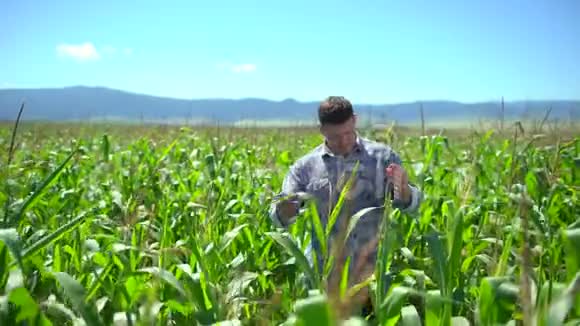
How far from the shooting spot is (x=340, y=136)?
267cm

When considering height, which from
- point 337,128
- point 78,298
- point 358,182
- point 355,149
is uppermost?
point 337,128

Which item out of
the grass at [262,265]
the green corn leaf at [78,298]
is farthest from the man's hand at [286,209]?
the green corn leaf at [78,298]

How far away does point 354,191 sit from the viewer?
2719mm

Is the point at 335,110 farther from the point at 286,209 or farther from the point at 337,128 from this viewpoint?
the point at 286,209

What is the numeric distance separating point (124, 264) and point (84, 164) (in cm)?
431

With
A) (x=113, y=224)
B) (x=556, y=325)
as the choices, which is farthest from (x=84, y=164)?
(x=556, y=325)

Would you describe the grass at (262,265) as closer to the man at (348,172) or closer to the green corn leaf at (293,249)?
the green corn leaf at (293,249)

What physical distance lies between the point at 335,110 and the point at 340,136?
7.4 inches

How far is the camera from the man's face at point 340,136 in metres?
2.62

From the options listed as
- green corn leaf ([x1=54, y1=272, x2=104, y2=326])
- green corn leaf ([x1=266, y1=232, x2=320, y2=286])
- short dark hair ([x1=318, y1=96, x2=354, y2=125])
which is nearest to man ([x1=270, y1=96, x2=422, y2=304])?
short dark hair ([x1=318, y1=96, x2=354, y2=125])

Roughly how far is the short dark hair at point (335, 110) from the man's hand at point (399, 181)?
488mm

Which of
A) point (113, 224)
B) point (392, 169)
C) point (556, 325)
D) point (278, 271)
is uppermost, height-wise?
point (392, 169)

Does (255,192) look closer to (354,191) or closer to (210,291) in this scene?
(354,191)

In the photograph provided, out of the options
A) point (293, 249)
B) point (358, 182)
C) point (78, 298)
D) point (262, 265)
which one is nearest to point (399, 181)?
point (358, 182)
